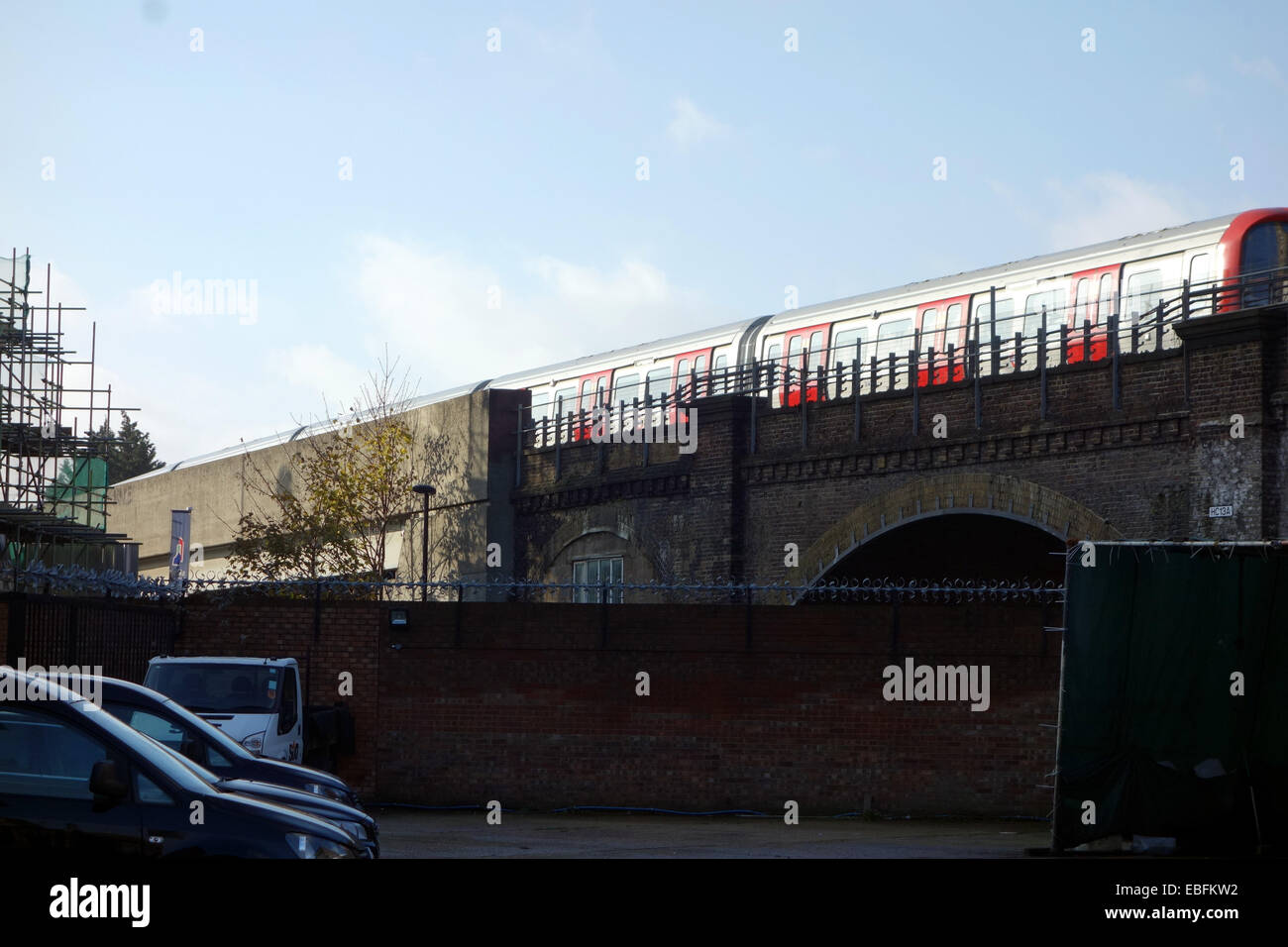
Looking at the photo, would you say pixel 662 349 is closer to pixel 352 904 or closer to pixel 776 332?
pixel 776 332

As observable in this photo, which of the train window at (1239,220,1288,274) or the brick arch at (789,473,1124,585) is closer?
the brick arch at (789,473,1124,585)

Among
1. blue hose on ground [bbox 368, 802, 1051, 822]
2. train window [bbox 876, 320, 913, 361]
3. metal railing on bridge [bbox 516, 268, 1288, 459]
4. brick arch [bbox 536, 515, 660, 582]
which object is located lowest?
blue hose on ground [bbox 368, 802, 1051, 822]

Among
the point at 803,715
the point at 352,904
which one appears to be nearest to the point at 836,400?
the point at 803,715

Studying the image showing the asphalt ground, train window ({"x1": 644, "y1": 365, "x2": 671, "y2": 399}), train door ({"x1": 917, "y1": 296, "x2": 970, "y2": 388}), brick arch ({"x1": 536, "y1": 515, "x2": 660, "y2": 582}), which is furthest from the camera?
train window ({"x1": 644, "y1": 365, "x2": 671, "y2": 399})

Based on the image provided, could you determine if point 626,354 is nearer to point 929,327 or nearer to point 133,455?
point 929,327

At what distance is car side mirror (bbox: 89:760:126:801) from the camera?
818 cm

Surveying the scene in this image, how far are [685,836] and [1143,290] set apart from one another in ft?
55.9

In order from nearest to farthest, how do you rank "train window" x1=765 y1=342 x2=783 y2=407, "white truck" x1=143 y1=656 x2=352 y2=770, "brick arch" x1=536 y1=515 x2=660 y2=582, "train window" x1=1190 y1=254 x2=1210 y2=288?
1. "white truck" x1=143 y1=656 x2=352 y2=770
2. "train window" x1=1190 y1=254 x2=1210 y2=288
3. "brick arch" x1=536 y1=515 x2=660 y2=582
4. "train window" x1=765 y1=342 x2=783 y2=407

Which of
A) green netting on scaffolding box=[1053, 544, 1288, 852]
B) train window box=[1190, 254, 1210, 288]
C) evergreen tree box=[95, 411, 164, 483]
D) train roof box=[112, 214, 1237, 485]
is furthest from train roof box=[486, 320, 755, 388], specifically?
evergreen tree box=[95, 411, 164, 483]

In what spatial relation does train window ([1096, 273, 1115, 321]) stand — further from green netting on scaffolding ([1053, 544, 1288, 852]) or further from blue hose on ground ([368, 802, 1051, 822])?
green netting on scaffolding ([1053, 544, 1288, 852])

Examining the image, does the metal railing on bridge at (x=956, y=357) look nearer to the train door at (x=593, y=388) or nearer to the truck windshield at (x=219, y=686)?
the train door at (x=593, y=388)

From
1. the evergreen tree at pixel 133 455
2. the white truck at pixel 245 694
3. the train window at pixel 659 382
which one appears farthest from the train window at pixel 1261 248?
the evergreen tree at pixel 133 455

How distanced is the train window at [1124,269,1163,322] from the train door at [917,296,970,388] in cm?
320

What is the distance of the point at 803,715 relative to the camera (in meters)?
20.1
